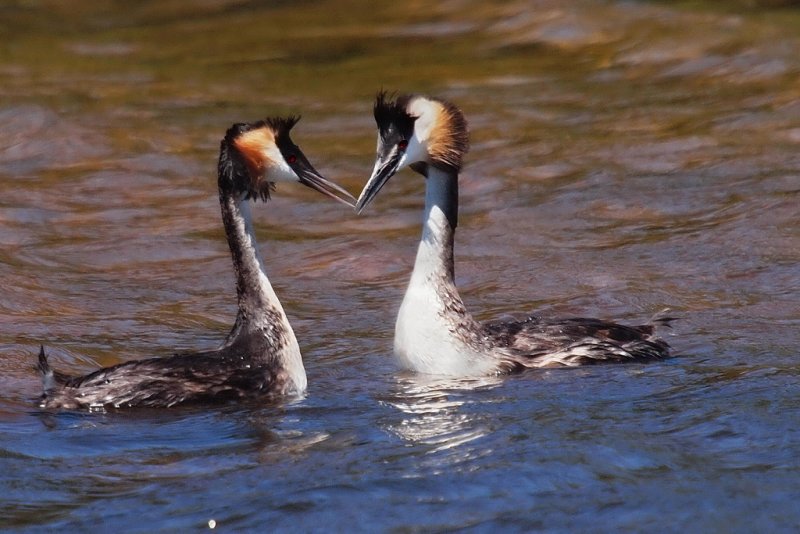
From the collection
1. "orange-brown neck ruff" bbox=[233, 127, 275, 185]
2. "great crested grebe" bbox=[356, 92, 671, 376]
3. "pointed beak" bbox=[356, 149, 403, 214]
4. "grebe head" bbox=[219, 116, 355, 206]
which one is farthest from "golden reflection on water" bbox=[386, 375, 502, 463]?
"orange-brown neck ruff" bbox=[233, 127, 275, 185]

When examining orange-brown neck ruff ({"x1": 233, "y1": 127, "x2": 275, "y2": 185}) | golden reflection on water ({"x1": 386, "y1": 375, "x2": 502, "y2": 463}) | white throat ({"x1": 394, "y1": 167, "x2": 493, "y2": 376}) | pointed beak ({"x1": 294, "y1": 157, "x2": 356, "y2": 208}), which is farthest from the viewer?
white throat ({"x1": 394, "y1": 167, "x2": 493, "y2": 376})

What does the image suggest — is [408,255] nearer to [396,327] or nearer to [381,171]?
[396,327]

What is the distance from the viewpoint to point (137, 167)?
15633 millimetres

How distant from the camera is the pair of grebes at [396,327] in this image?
27.8 ft

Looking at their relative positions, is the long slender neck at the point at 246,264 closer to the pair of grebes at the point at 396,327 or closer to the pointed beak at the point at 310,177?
the pair of grebes at the point at 396,327

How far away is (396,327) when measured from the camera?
938cm

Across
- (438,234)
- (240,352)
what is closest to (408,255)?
(438,234)

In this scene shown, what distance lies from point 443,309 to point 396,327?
1.01 ft

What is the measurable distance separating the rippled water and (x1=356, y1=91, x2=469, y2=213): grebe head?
1.26 meters

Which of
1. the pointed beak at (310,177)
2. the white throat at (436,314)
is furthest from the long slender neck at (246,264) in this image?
the white throat at (436,314)

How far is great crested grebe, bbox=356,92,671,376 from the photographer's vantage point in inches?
364

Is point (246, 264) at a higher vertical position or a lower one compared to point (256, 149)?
lower

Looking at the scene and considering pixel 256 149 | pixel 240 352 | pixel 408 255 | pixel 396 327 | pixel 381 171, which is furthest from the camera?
pixel 408 255

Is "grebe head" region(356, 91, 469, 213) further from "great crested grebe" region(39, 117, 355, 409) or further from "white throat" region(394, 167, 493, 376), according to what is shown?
"great crested grebe" region(39, 117, 355, 409)
